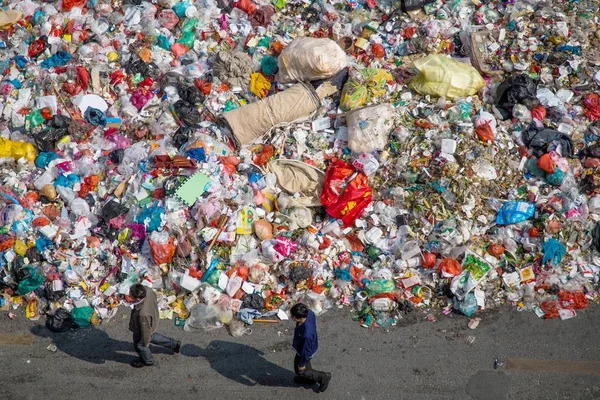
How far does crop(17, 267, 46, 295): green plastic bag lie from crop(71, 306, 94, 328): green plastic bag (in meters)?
0.54

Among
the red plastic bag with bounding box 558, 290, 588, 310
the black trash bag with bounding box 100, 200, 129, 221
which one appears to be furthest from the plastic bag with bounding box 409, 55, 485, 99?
the black trash bag with bounding box 100, 200, 129, 221

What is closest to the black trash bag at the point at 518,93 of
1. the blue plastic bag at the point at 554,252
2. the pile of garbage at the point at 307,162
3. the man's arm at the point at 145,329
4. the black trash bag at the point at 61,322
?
the pile of garbage at the point at 307,162

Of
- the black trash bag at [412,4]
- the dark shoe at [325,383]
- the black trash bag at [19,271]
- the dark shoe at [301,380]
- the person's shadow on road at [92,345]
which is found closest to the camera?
the dark shoe at [325,383]

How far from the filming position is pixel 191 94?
7273 millimetres

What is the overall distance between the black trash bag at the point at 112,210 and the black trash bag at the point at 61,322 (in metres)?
1.13

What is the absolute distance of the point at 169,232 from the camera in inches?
257

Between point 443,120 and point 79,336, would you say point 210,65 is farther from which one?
point 79,336

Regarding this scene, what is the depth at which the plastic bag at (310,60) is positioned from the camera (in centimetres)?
696

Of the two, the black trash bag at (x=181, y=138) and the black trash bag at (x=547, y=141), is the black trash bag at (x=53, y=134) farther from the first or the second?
the black trash bag at (x=547, y=141)

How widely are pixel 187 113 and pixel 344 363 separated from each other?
3477 millimetres

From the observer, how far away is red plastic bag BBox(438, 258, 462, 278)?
612 cm

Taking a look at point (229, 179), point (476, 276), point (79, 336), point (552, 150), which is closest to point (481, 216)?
point (476, 276)

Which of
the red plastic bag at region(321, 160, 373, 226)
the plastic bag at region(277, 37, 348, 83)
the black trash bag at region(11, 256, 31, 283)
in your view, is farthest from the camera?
the plastic bag at region(277, 37, 348, 83)

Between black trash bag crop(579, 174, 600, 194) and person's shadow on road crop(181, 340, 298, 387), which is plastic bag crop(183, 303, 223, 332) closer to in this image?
person's shadow on road crop(181, 340, 298, 387)
